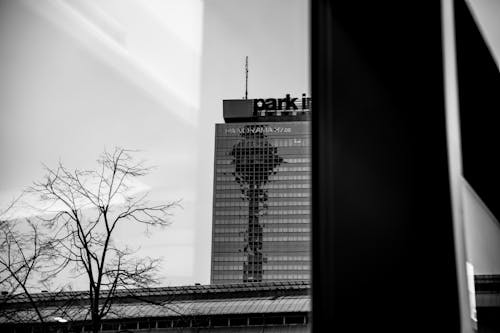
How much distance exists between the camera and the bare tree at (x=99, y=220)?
136 inches

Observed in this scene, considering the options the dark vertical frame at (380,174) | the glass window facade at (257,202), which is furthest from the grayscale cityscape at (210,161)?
the glass window facade at (257,202)

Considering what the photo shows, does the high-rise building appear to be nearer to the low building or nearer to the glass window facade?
the glass window facade

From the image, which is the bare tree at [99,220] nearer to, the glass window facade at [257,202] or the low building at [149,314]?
the low building at [149,314]

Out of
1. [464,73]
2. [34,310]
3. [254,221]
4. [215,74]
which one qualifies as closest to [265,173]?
[254,221]

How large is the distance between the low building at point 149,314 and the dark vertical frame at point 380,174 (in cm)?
41

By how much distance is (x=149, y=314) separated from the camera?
167 inches

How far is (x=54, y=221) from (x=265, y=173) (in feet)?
38.5

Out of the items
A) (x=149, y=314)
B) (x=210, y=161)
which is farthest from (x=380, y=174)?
(x=210, y=161)

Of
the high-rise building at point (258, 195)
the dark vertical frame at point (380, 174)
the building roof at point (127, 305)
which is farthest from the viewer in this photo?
the high-rise building at point (258, 195)

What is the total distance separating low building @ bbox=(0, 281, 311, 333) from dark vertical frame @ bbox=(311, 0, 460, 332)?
1.34 ft

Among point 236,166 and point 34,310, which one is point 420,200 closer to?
point 34,310

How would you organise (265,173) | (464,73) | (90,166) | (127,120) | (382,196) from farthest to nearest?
(265,173), (127,120), (90,166), (464,73), (382,196)

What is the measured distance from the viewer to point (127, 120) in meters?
4.16

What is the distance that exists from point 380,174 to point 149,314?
385cm
